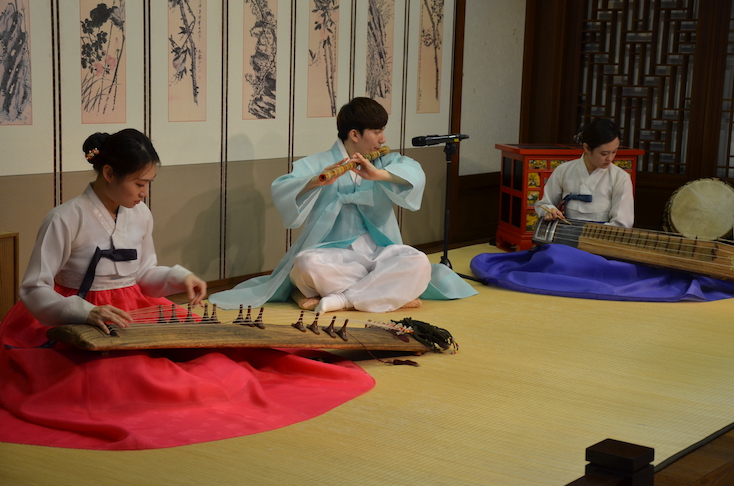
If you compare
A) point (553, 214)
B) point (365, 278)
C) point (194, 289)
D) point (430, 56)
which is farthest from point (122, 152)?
point (430, 56)

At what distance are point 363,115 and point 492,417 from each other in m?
2.14

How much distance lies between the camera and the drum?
6.29 meters

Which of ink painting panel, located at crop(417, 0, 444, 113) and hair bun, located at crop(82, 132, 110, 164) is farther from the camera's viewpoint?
ink painting panel, located at crop(417, 0, 444, 113)

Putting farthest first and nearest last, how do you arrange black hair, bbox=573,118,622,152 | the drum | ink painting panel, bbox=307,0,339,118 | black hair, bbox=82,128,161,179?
the drum, ink painting panel, bbox=307,0,339,118, black hair, bbox=573,118,622,152, black hair, bbox=82,128,161,179

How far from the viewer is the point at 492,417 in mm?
2938

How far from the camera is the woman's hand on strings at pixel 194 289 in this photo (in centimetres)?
297

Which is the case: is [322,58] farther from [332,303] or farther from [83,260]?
[83,260]

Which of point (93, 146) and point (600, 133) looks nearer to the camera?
point (93, 146)

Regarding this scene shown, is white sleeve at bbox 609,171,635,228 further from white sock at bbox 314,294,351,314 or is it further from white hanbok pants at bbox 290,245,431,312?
white sock at bbox 314,294,351,314

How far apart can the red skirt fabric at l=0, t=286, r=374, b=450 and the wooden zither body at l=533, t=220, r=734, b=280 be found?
8.59ft

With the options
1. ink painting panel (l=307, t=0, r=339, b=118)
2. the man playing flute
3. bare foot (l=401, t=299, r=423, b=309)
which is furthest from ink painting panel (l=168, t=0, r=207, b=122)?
bare foot (l=401, t=299, r=423, b=309)

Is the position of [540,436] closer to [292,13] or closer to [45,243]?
[45,243]

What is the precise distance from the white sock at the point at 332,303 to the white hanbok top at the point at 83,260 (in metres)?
1.28

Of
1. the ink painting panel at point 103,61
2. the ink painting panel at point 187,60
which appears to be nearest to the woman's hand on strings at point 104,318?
the ink painting panel at point 103,61
